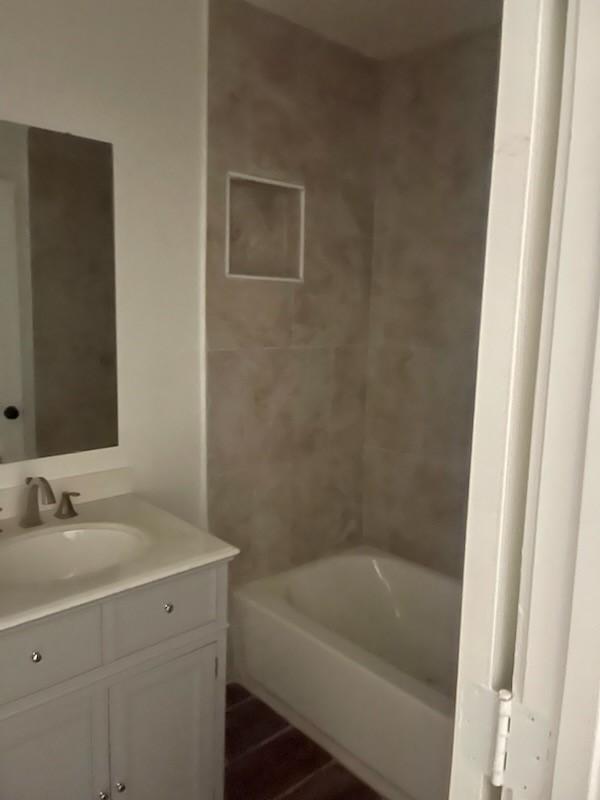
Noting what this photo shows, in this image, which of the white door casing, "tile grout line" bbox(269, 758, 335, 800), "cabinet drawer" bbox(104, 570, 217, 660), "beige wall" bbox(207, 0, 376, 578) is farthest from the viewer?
"beige wall" bbox(207, 0, 376, 578)

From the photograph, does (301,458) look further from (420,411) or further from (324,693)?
(324,693)

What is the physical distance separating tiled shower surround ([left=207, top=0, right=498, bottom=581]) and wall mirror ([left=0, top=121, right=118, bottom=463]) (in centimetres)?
41

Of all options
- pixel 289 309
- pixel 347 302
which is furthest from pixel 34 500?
pixel 347 302

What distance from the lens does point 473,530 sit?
0.64 meters

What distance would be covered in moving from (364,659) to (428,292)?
147 cm

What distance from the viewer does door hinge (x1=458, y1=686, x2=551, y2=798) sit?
0.60 m

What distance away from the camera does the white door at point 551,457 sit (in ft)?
1.72

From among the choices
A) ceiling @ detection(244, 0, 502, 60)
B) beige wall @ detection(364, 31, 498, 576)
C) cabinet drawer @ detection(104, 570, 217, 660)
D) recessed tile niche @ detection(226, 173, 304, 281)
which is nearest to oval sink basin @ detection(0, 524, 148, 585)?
cabinet drawer @ detection(104, 570, 217, 660)

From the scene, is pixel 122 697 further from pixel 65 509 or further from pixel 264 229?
pixel 264 229

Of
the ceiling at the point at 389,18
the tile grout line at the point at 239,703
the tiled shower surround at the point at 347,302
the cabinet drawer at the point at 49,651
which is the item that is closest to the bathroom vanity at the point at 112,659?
the cabinet drawer at the point at 49,651

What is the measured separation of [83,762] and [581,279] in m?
1.58

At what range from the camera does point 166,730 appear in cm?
170

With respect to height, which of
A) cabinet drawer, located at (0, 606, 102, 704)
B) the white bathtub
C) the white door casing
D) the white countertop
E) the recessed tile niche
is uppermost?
the recessed tile niche

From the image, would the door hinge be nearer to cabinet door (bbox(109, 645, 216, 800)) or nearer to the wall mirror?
cabinet door (bbox(109, 645, 216, 800))
